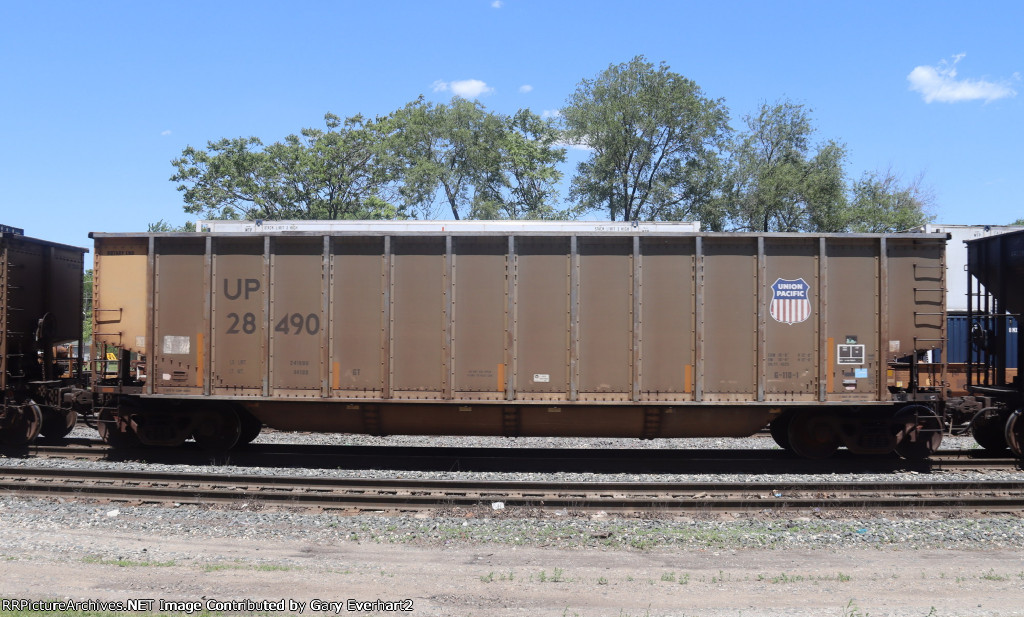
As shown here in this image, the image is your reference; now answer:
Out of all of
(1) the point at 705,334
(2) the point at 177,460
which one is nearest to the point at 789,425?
(1) the point at 705,334

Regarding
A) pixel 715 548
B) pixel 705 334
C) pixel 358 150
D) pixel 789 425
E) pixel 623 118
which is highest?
pixel 623 118

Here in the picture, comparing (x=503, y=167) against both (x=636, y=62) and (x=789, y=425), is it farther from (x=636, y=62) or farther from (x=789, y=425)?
(x=789, y=425)

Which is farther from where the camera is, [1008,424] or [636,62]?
[636,62]

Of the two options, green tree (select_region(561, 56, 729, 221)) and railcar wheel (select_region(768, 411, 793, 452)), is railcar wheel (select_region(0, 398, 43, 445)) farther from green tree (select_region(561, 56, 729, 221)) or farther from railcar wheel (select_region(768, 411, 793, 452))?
green tree (select_region(561, 56, 729, 221))

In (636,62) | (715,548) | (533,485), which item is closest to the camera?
(715,548)

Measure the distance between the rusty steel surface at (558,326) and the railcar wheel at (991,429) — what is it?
5.86 feet

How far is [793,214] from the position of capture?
41.0 metres

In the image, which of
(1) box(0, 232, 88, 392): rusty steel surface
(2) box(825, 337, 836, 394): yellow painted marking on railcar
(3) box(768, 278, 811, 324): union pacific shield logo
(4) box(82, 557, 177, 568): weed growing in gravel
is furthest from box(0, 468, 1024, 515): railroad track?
(1) box(0, 232, 88, 392): rusty steel surface

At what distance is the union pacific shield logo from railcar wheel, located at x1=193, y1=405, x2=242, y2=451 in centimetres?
936

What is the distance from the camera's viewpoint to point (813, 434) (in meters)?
11.3

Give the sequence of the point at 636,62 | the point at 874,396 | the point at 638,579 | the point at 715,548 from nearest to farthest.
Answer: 1. the point at 638,579
2. the point at 715,548
3. the point at 874,396
4. the point at 636,62

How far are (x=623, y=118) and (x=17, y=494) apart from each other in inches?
1498

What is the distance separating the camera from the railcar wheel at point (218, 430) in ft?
38.3

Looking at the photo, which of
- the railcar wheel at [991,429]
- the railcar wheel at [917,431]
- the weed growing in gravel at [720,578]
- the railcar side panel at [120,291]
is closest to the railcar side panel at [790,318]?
the railcar wheel at [917,431]
